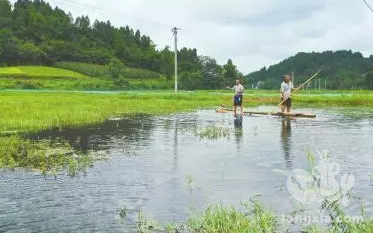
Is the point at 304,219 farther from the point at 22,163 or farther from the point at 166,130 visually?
the point at 166,130

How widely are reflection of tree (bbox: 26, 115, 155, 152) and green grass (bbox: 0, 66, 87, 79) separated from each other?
78.9 metres

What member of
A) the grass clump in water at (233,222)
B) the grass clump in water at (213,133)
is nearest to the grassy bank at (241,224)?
the grass clump in water at (233,222)

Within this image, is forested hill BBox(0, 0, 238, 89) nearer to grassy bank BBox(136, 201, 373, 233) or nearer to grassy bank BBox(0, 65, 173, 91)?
grassy bank BBox(0, 65, 173, 91)

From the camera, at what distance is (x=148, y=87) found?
349 ft

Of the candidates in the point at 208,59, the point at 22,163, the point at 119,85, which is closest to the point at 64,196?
the point at 22,163

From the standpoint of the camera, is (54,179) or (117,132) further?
(117,132)

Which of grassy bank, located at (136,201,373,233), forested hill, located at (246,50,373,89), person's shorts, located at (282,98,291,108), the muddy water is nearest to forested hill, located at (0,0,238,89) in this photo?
forested hill, located at (246,50,373,89)

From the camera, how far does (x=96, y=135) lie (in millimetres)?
18766

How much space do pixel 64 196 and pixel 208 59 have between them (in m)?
141

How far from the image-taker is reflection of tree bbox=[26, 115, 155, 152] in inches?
640

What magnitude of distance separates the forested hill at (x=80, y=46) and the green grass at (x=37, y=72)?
8.39m

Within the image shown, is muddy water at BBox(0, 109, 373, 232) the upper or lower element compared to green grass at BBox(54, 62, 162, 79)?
lower

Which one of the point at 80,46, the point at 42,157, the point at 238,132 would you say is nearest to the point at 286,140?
the point at 238,132

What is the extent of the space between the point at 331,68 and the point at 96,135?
5287 inches
